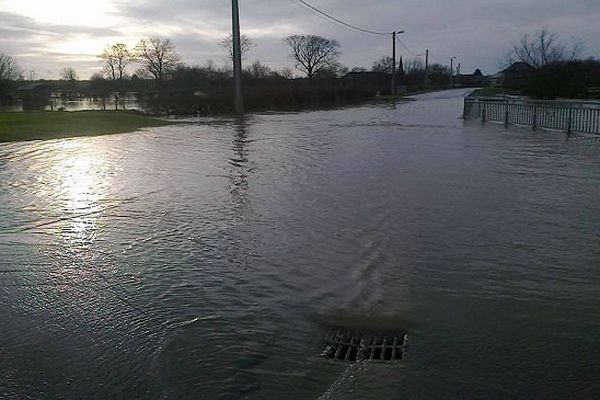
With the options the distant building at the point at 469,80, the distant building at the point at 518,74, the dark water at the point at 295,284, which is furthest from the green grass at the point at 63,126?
the distant building at the point at 469,80

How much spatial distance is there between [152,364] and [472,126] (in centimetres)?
2374

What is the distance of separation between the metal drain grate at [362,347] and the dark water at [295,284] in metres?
0.11

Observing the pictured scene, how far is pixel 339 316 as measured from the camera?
185 inches

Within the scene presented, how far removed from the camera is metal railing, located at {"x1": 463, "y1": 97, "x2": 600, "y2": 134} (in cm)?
2039

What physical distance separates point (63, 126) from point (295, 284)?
24.6m

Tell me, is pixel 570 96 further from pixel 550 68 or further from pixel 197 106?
pixel 197 106

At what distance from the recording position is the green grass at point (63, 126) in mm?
23188

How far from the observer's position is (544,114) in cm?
2319

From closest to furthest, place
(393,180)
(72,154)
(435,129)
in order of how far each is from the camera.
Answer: (393,180) → (72,154) → (435,129)

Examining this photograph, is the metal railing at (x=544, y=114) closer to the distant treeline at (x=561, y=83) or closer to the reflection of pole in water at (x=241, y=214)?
the reflection of pole in water at (x=241, y=214)

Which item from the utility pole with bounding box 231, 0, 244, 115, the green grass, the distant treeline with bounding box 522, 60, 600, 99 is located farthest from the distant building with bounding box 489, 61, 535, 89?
the green grass

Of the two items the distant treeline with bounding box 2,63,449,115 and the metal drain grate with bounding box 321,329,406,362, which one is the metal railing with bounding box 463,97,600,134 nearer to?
the metal drain grate with bounding box 321,329,406,362

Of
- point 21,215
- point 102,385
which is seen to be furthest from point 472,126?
point 102,385

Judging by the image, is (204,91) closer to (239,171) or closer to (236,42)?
(236,42)
